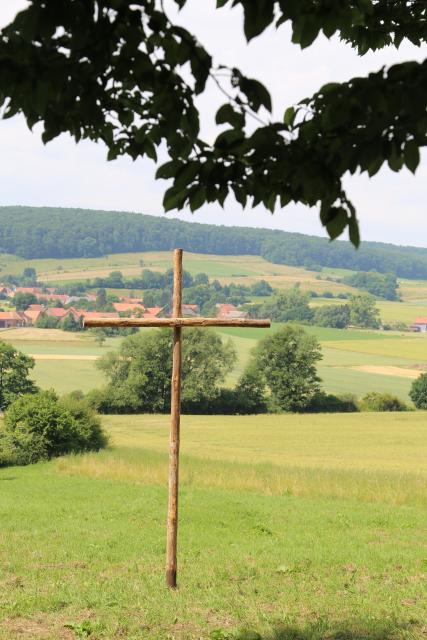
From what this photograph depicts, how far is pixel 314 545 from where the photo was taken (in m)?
16.5

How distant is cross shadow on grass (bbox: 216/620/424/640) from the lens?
970 centimetres

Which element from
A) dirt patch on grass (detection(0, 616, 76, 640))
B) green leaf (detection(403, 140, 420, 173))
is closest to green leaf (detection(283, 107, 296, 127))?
green leaf (detection(403, 140, 420, 173))

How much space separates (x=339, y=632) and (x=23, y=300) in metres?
182

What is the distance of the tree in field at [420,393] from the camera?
83.2 m

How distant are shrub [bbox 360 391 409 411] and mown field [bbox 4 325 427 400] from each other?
8.65 feet

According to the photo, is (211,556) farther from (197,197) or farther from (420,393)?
(420,393)

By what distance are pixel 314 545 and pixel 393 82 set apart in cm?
1351

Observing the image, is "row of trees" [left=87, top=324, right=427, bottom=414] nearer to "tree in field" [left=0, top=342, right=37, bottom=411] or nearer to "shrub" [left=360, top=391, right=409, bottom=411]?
"shrub" [left=360, top=391, right=409, bottom=411]

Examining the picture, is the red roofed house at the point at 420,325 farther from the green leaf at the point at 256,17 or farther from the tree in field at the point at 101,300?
the green leaf at the point at 256,17

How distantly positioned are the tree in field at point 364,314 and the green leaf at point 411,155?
16366cm

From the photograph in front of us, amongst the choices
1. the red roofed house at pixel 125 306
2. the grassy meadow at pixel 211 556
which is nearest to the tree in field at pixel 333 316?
the red roofed house at pixel 125 306

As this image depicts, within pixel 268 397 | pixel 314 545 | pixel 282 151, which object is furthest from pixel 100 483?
pixel 268 397

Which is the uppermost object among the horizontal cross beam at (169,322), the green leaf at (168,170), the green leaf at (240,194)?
the green leaf at (168,170)

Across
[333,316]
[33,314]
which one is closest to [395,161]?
[33,314]
